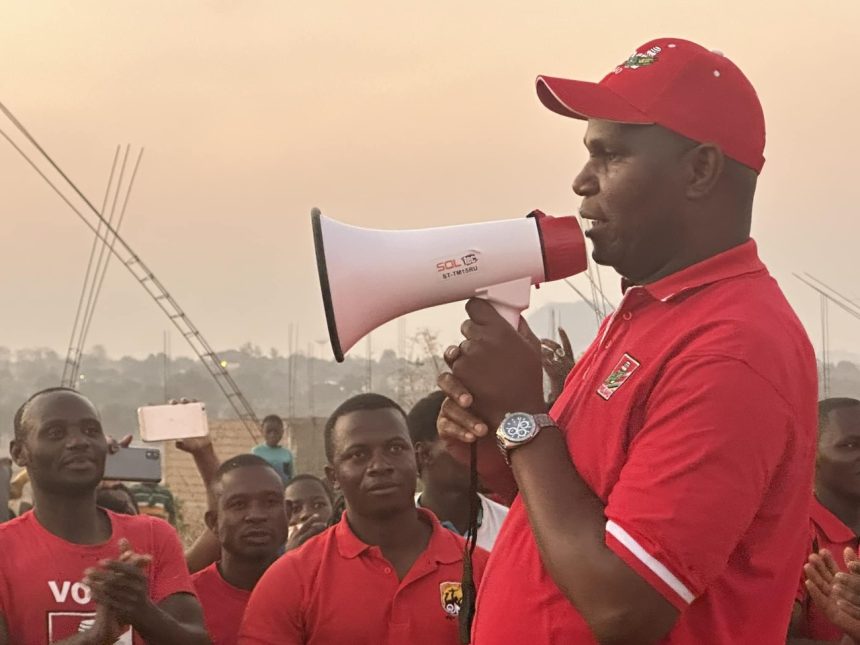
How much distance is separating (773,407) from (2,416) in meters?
28.0

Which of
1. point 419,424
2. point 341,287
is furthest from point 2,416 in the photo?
point 341,287

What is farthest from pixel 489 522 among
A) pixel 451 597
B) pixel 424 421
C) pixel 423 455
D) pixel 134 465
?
pixel 134 465

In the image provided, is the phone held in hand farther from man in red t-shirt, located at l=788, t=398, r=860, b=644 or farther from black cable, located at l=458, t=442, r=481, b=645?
black cable, located at l=458, t=442, r=481, b=645

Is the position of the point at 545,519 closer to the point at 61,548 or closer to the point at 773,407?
the point at 773,407

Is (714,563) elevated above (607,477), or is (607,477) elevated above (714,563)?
(607,477)

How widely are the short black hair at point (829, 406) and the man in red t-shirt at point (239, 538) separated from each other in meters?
2.44

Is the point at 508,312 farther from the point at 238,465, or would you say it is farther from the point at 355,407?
the point at 238,465

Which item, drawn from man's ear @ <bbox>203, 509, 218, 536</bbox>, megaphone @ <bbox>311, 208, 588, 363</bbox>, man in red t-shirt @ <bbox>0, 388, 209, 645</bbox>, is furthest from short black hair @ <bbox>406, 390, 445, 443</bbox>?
megaphone @ <bbox>311, 208, 588, 363</bbox>

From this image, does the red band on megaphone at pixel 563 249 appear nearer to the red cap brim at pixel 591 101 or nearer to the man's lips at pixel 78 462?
the red cap brim at pixel 591 101

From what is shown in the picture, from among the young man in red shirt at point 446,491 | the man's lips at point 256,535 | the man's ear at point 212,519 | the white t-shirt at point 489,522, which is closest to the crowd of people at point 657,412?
the white t-shirt at point 489,522

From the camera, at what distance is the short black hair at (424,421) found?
590 cm

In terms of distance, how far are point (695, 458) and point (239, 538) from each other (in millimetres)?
3791

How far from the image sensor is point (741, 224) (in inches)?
87.1

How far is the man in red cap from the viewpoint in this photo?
1887mm
